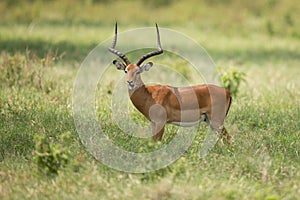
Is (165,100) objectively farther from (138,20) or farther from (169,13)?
(169,13)

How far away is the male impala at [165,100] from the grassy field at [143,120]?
0.99 feet

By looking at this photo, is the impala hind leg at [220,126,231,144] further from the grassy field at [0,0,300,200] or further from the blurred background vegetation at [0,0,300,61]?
the blurred background vegetation at [0,0,300,61]

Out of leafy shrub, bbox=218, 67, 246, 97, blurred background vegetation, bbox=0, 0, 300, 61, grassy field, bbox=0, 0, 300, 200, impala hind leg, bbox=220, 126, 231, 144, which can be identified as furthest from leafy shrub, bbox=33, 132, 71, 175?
blurred background vegetation, bbox=0, 0, 300, 61

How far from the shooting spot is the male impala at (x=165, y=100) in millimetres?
6414

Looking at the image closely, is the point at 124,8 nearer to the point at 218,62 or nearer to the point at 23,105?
the point at 218,62

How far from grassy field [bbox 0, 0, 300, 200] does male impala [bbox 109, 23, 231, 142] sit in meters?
0.30

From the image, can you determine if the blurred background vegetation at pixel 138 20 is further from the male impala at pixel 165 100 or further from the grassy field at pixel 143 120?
the male impala at pixel 165 100

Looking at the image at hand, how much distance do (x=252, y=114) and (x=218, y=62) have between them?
4.71 metres

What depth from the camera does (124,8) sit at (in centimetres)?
1878

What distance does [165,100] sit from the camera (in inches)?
254

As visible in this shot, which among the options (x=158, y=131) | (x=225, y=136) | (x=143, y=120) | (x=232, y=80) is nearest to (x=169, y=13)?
(x=232, y=80)

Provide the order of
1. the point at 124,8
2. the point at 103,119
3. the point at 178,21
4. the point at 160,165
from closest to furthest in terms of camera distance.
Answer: the point at 160,165 → the point at 103,119 → the point at 178,21 → the point at 124,8

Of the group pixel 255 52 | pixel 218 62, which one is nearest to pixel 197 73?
pixel 218 62

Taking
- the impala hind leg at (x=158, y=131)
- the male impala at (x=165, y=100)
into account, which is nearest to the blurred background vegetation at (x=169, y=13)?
the male impala at (x=165, y=100)
